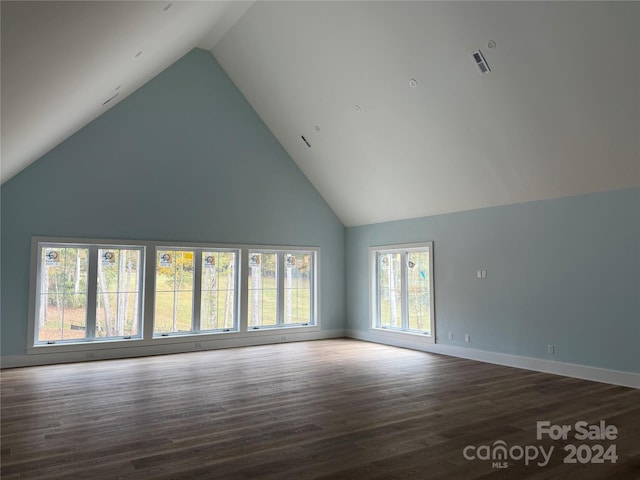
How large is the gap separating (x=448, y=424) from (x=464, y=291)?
374cm

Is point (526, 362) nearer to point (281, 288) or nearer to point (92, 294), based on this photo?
point (281, 288)

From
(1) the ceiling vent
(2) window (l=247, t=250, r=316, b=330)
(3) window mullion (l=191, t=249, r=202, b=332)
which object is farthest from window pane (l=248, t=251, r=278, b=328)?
(1) the ceiling vent

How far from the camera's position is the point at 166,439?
3.68 meters

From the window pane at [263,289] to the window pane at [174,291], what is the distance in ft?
3.98

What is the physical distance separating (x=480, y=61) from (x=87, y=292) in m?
6.62

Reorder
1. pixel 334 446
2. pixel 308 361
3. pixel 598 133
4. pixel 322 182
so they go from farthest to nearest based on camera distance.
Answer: pixel 322 182
pixel 308 361
pixel 598 133
pixel 334 446

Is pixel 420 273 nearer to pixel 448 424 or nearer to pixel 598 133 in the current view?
pixel 598 133

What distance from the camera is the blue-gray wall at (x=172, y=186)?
6895mm

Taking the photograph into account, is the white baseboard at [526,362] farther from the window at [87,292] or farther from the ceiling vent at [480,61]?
the window at [87,292]

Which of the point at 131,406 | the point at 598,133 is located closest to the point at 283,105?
the point at 598,133

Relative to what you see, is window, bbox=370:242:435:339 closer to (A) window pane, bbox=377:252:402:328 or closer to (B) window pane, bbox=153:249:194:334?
(A) window pane, bbox=377:252:402:328

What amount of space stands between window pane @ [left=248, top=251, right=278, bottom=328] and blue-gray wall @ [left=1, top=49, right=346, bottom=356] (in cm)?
39

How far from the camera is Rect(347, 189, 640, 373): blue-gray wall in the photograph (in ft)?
18.0

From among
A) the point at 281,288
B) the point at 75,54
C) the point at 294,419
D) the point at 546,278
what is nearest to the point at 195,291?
the point at 281,288
